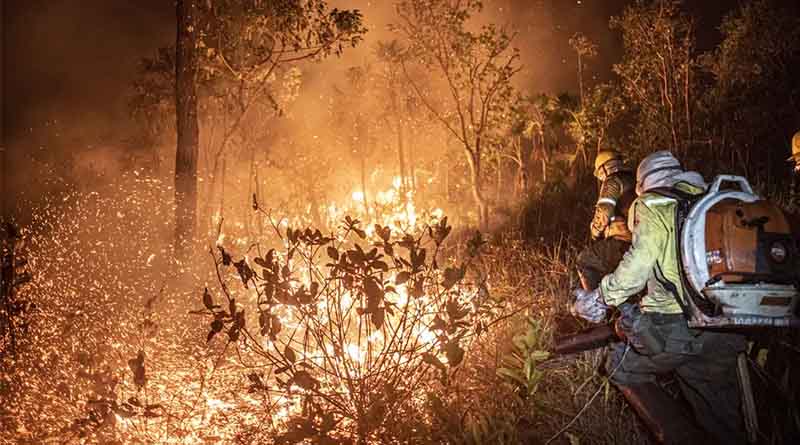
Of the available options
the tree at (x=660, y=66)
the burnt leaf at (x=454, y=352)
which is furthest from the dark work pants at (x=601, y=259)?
the tree at (x=660, y=66)

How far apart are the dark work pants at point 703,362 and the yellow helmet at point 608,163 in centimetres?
294

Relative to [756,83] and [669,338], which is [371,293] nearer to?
[669,338]

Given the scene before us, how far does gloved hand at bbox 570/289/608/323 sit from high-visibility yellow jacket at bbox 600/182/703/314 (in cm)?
17

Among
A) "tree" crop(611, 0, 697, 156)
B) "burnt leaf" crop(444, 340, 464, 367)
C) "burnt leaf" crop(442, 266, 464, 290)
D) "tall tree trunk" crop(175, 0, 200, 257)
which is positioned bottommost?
"burnt leaf" crop(444, 340, 464, 367)

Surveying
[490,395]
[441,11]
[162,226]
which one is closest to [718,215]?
[490,395]

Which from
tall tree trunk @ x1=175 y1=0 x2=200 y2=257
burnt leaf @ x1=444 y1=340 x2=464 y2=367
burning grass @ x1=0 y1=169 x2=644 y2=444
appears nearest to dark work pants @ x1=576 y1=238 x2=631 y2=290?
burning grass @ x1=0 y1=169 x2=644 y2=444

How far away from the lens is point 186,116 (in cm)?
866

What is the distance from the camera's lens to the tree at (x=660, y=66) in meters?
→ 16.6

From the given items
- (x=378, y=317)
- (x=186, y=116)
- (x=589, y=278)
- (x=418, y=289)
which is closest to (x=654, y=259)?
(x=418, y=289)

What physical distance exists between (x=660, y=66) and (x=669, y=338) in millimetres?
16946

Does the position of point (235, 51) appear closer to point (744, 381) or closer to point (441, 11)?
point (441, 11)

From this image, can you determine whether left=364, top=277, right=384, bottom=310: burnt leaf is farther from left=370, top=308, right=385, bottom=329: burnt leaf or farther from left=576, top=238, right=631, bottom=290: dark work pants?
left=576, top=238, right=631, bottom=290: dark work pants

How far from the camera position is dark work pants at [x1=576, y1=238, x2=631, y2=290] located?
18.4 ft

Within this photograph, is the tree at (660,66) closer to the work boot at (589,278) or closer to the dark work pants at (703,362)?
the work boot at (589,278)
